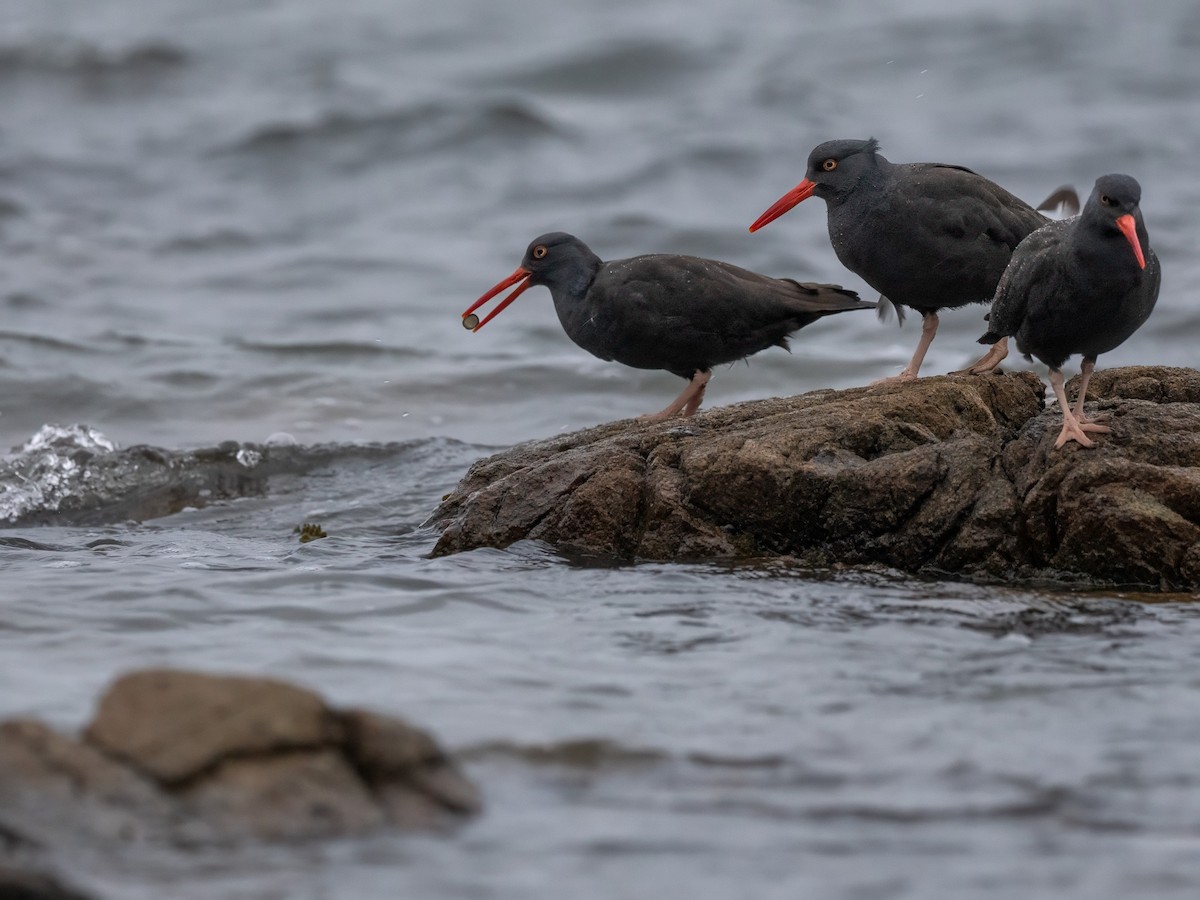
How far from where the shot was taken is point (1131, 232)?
209 inches

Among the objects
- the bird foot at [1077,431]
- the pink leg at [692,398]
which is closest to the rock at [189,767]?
the bird foot at [1077,431]

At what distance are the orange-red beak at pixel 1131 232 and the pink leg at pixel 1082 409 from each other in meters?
0.54

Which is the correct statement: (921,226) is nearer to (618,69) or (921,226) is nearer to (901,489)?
(901,489)

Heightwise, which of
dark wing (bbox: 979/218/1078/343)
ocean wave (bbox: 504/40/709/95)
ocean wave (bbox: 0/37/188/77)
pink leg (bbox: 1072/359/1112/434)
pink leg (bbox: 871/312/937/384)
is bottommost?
pink leg (bbox: 1072/359/1112/434)

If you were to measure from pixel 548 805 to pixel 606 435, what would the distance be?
3.17m

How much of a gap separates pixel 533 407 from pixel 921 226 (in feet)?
16.6

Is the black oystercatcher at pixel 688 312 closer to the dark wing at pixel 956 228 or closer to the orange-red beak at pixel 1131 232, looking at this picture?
the dark wing at pixel 956 228

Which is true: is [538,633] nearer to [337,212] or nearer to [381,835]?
[381,835]

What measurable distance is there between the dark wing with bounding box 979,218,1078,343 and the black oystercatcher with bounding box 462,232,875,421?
0.93m

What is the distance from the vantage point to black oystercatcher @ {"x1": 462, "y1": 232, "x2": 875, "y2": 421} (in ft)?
22.8

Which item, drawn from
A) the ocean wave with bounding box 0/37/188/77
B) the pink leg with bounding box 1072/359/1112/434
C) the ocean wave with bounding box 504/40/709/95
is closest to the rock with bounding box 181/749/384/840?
the pink leg with bounding box 1072/359/1112/434

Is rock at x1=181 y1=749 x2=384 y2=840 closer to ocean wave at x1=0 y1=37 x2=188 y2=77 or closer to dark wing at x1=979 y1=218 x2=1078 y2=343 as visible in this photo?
dark wing at x1=979 y1=218 x2=1078 y2=343

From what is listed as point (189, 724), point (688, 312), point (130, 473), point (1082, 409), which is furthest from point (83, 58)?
point (189, 724)

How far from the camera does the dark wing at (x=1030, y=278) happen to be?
18.5 feet
